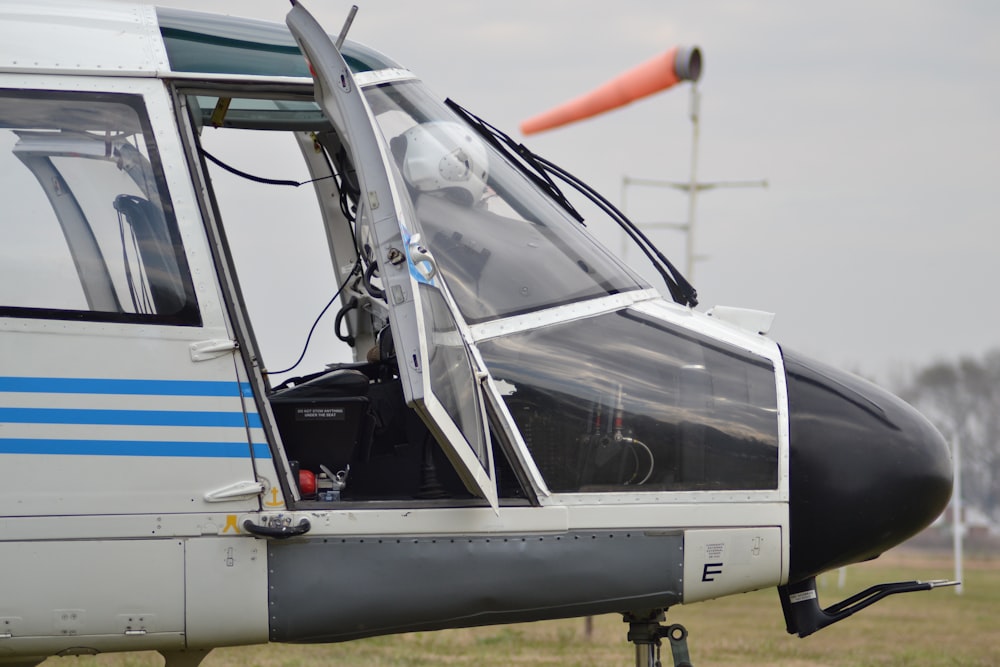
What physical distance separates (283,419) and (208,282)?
69cm

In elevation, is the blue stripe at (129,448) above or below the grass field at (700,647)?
above

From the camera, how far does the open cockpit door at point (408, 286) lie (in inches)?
150

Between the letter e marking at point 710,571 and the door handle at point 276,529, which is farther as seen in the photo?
the letter e marking at point 710,571

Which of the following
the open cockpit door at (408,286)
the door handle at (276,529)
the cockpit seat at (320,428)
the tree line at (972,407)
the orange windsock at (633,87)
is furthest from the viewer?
the tree line at (972,407)

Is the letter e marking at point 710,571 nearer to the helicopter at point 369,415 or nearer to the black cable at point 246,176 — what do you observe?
the helicopter at point 369,415

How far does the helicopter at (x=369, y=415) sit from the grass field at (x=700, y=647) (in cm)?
340

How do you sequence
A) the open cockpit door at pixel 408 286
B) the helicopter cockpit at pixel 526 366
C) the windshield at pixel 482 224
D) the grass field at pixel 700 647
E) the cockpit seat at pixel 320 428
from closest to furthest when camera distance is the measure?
the open cockpit door at pixel 408 286, the helicopter cockpit at pixel 526 366, the windshield at pixel 482 224, the cockpit seat at pixel 320 428, the grass field at pixel 700 647

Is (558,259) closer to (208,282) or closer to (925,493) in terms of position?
(208,282)

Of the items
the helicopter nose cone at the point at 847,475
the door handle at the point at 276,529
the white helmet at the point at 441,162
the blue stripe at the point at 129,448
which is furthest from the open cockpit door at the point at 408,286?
the helicopter nose cone at the point at 847,475

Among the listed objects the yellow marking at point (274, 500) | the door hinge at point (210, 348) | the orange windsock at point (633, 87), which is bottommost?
the yellow marking at point (274, 500)

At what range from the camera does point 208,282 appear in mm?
4113

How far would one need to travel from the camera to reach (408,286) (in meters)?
3.83

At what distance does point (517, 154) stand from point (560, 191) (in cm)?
23

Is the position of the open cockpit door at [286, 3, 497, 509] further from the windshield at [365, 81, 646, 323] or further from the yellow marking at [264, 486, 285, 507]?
the yellow marking at [264, 486, 285, 507]
